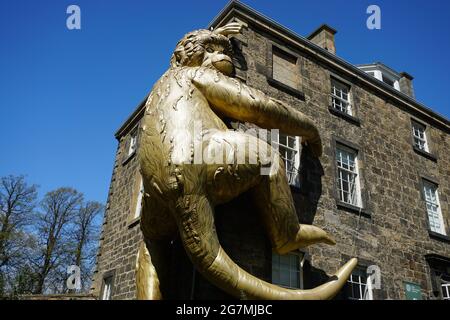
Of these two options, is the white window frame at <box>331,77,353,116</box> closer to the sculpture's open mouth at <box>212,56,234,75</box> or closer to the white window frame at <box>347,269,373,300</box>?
the white window frame at <box>347,269,373,300</box>

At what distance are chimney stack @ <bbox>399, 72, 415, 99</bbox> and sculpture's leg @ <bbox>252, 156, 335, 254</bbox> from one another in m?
13.5

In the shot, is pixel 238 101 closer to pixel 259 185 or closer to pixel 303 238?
pixel 259 185

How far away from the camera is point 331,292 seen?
16.4 feet

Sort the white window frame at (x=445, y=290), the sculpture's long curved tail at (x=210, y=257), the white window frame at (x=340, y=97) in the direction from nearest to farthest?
the sculpture's long curved tail at (x=210, y=257)
the white window frame at (x=445, y=290)
the white window frame at (x=340, y=97)

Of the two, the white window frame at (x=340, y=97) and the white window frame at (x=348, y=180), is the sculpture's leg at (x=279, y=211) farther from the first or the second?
the white window frame at (x=340, y=97)

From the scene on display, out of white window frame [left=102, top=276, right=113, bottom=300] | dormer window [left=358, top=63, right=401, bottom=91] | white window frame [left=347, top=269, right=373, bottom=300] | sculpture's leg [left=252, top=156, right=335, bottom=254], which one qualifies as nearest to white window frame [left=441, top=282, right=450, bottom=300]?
white window frame [left=347, top=269, right=373, bottom=300]

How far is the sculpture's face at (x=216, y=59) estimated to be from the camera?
551cm

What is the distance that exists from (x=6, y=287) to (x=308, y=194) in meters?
16.4

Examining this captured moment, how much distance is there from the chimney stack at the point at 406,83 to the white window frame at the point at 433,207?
623 centimetres

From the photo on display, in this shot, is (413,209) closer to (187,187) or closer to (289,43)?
(289,43)

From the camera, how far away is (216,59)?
18.1 ft

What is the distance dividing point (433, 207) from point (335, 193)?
4.72m

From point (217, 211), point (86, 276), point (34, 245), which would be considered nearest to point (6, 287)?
point (34, 245)

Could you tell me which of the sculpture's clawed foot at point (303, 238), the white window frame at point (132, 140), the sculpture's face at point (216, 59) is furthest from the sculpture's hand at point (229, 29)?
the white window frame at point (132, 140)
